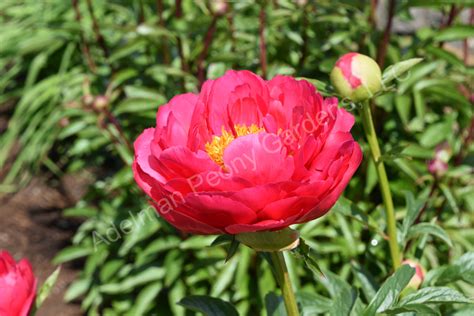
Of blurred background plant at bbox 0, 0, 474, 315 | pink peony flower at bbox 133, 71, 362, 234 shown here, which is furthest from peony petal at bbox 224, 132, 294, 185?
blurred background plant at bbox 0, 0, 474, 315

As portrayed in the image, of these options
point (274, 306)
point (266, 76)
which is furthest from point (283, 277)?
point (266, 76)

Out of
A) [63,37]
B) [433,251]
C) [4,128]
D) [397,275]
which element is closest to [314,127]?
[397,275]

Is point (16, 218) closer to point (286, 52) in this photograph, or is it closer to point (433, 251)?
point (286, 52)

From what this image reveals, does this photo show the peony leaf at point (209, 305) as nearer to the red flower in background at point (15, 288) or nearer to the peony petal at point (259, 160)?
the red flower in background at point (15, 288)

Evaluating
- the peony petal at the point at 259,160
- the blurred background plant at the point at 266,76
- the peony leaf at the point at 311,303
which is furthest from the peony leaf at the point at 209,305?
the blurred background plant at the point at 266,76

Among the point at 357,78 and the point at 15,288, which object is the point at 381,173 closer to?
the point at 357,78

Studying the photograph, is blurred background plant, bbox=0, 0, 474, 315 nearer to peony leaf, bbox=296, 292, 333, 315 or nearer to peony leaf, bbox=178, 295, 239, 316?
peony leaf, bbox=296, 292, 333, 315
